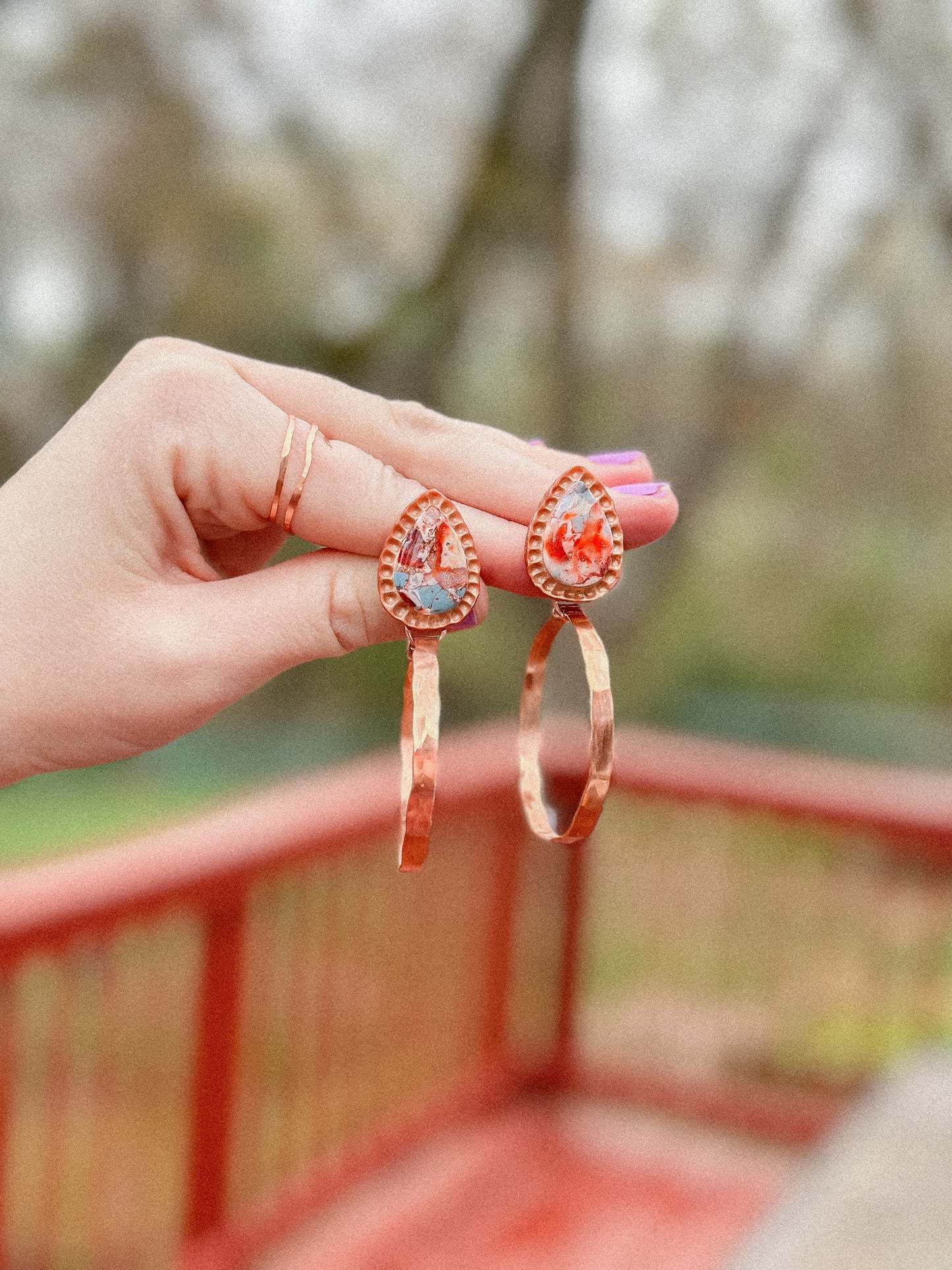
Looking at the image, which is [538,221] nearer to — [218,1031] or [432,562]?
[218,1031]

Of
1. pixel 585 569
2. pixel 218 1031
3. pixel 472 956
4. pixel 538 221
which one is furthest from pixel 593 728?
pixel 538 221

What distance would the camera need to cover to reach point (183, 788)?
A: 284 inches

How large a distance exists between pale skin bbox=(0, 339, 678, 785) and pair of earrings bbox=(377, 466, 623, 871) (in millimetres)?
17

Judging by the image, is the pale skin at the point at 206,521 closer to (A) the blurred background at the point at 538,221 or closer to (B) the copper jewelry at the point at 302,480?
(B) the copper jewelry at the point at 302,480

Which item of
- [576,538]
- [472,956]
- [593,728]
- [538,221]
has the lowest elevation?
[472,956]

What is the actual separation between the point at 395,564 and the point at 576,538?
4.2 inches

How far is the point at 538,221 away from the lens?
3.71 m

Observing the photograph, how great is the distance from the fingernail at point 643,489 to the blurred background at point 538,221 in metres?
3.02

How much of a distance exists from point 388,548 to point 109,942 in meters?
1.10

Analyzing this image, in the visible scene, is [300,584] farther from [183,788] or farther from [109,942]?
[183,788]

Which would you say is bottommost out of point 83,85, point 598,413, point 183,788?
point 183,788

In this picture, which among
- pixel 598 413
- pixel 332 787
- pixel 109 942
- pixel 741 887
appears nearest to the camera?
pixel 109 942

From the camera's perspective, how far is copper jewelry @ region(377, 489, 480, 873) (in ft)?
2.15

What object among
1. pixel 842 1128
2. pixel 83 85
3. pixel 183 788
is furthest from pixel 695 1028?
pixel 183 788
